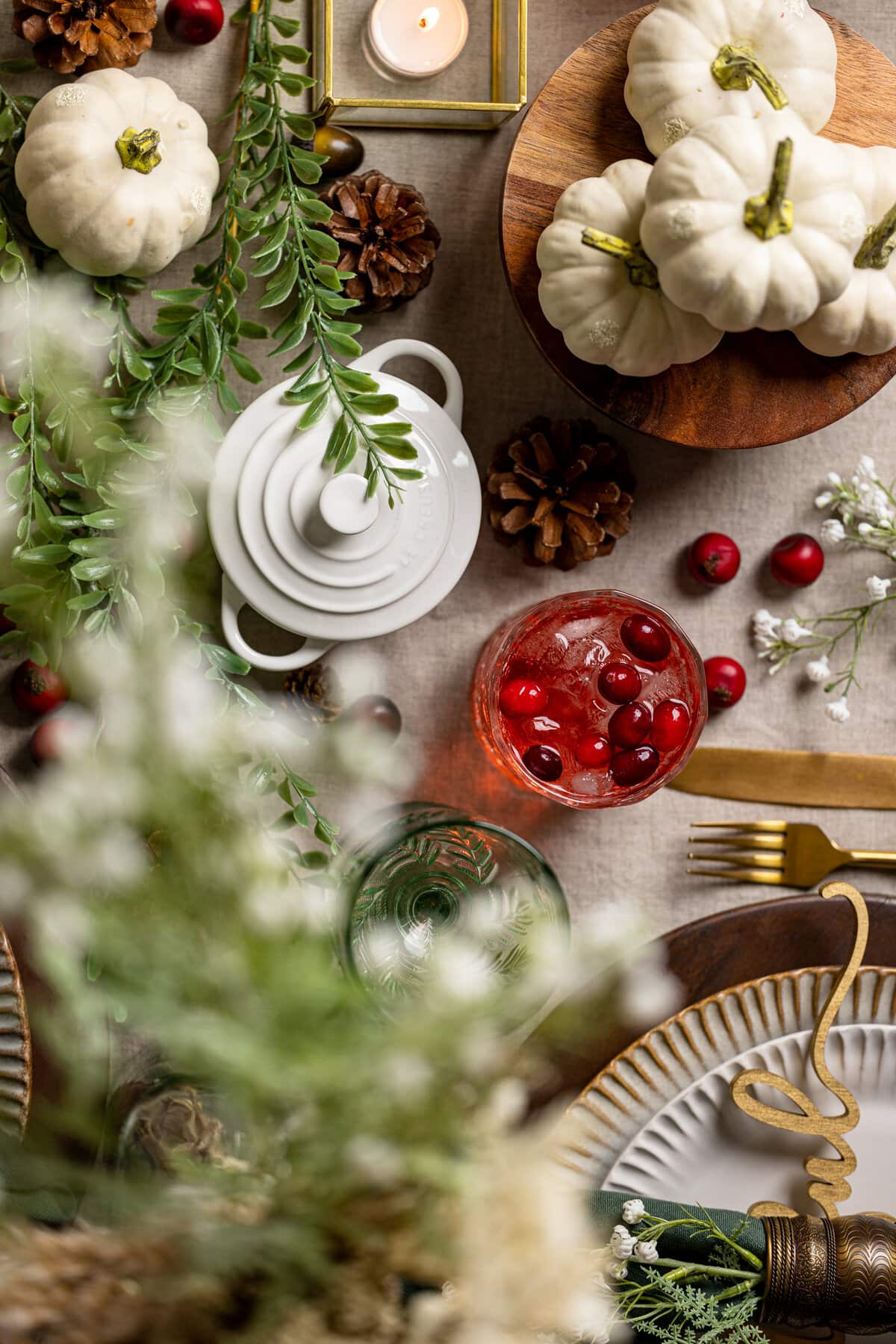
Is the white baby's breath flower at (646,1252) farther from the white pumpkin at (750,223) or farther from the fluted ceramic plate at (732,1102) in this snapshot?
the white pumpkin at (750,223)

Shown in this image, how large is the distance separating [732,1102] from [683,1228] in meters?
0.12

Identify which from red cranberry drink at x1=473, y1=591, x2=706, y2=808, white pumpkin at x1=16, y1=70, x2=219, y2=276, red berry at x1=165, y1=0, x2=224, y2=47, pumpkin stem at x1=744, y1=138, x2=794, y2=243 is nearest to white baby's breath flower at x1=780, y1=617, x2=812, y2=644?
red cranberry drink at x1=473, y1=591, x2=706, y2=808

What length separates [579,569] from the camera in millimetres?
1028

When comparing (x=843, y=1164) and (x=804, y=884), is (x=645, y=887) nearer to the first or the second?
(x=804, y=884)

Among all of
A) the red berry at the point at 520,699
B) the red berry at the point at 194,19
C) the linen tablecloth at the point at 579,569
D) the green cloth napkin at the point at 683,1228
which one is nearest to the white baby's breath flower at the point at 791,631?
the linen tablecloth at the point at 579,569

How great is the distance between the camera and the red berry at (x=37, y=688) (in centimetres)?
95

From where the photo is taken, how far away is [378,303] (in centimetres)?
96

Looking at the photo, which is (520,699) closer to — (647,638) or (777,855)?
(647,638)

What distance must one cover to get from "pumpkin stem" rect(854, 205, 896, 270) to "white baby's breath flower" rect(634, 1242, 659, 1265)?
0.76m

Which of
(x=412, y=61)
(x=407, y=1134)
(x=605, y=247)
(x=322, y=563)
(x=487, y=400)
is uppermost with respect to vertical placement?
(x=412, y=61)

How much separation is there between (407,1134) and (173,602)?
0.53 m

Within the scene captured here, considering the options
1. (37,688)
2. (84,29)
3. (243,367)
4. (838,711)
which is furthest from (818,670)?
(84,29)

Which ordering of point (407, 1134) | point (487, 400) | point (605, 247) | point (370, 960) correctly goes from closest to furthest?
1. point (407, 1134)
2. point (605, 247)
3. point (370, 960)
4. point (487, 400)

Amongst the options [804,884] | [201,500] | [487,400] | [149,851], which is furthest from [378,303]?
[804,884]
